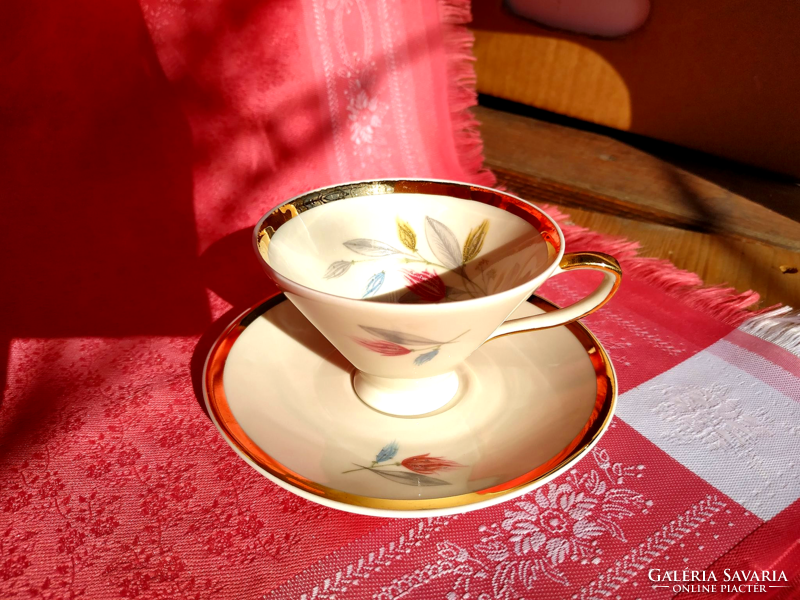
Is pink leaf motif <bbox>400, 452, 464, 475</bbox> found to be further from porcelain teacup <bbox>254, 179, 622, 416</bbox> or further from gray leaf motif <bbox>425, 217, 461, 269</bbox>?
gray leaf motif <bbox>425, 217, 461, 269</bbox>

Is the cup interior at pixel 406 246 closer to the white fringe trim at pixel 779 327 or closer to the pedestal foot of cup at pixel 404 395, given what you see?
the pedestal foot of cup at pixel 404 395

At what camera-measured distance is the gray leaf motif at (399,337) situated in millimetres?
286

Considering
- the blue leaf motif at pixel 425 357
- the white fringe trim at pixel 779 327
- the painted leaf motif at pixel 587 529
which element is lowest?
the white fringe trim at pixel 779 327

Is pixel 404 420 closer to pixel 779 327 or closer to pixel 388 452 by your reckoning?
pixel 388 452

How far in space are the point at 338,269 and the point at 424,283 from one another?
63mm

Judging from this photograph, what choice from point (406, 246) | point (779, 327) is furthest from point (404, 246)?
point (779, 327)

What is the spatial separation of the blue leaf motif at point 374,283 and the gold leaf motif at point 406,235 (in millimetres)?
26

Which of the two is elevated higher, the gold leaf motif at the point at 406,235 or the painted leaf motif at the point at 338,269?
the gold leaf motif at the point at 406,235

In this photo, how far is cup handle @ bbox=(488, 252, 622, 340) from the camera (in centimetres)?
32

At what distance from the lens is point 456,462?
0.30 m

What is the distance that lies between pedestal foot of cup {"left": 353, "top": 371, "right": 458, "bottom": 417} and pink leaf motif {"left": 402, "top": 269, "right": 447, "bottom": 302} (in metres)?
0.08

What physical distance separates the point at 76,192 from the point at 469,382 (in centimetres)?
43

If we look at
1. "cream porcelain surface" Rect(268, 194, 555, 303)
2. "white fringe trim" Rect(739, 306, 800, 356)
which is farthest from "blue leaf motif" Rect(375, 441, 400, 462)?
"white fringe trim" Rect(739, 306, 800, 356)

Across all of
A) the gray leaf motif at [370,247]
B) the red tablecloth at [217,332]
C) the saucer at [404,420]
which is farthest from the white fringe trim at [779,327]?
the gray leaf motif at [370,247]
